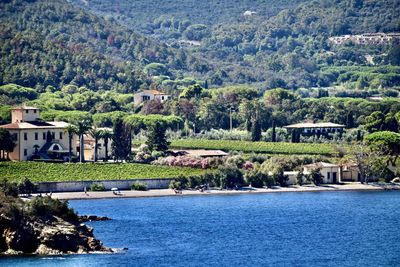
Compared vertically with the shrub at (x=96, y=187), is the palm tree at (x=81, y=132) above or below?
above

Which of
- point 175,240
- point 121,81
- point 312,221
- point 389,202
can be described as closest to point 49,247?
point 175,240

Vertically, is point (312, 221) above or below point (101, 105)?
below

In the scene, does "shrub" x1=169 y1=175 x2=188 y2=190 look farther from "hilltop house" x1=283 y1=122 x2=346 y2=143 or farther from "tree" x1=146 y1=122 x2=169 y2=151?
"hilltop house" x1=283 y1=122 x2=346 y2=143

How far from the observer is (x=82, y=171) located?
10888 cm

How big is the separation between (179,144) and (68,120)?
10642 millimetres

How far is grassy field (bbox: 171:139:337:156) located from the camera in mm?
126975

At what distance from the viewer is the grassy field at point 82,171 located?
105 meters

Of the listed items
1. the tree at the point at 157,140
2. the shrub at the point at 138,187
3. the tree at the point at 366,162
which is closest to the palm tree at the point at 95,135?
the tree at the point at 157,140

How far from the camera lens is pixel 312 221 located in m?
90.1

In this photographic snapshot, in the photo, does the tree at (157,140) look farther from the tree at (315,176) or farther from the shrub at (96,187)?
the shrub at (96,187)

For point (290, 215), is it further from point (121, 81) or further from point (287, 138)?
point (121, 81)

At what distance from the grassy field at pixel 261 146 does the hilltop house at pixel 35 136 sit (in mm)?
14864

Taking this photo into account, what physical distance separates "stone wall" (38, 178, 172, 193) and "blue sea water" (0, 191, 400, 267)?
162 inches

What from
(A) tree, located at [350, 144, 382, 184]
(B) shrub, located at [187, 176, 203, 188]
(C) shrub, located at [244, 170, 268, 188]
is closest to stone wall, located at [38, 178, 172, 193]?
(B) shrub, located at [187, 176, 203, 188]
